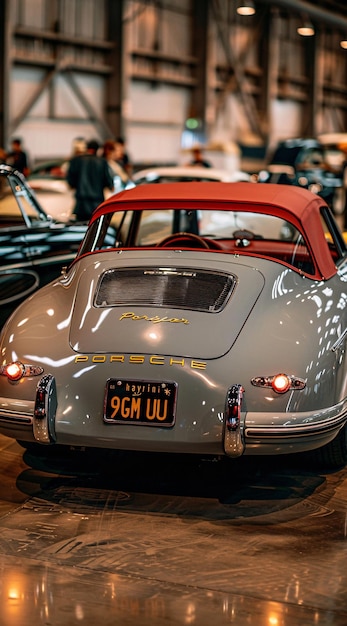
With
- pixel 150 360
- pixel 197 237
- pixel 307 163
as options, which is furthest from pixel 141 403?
pixel 307 163

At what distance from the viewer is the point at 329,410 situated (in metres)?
4.84

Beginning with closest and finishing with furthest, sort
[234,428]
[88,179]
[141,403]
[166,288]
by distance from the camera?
[234,428] → [141,403] → [166,288] → [88,179]

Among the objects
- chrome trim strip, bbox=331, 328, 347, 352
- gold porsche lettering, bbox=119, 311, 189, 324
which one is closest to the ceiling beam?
chrome trim strip, bbox=331, 328, 347, 352

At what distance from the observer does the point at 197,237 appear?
6082 millimetres

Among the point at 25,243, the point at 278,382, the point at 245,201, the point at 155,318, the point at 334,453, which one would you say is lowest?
the point at 334,453

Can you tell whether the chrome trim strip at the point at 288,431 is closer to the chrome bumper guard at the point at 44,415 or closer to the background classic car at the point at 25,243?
the chrome bumper guard at the point at 44,415

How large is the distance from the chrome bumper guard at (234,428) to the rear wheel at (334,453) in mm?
856

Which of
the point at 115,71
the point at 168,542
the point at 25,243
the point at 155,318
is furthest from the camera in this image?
the point at 115,71

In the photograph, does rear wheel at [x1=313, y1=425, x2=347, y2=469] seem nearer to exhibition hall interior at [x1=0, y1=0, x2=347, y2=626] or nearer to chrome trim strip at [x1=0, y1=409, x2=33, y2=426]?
exhibition hall interior at [x1=0, y1=0, x2=347, y2=626]

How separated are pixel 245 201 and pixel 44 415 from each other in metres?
1.79

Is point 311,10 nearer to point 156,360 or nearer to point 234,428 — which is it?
point 156,360

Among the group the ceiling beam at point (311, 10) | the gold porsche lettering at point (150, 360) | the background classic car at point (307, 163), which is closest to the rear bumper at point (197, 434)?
the gold porsche lettering at point (150, 360)

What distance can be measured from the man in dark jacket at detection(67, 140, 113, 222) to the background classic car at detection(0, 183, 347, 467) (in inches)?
287

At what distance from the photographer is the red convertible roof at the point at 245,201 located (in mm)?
5711
